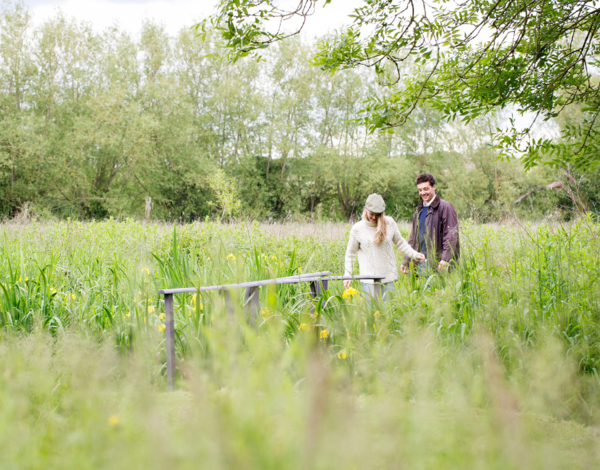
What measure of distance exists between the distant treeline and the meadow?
22.3m

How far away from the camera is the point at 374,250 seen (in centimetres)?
472

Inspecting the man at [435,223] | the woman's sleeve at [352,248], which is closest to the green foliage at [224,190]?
the man at [435,223]

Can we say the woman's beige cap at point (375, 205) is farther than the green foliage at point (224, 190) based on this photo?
No

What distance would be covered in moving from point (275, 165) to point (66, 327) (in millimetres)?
34102

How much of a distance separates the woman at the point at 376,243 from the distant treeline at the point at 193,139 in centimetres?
2112

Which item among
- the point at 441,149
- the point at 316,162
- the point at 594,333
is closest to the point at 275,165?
the point at 316,162

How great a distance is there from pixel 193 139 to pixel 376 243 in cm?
3243

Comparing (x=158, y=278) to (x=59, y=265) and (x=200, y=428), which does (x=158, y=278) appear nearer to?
(x=59, y=265)

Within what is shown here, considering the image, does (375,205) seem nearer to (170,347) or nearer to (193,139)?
(170,347)

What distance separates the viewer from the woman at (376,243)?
15.3 ft

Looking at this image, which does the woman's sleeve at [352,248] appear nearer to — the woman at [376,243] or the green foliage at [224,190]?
the woman at [376,243]

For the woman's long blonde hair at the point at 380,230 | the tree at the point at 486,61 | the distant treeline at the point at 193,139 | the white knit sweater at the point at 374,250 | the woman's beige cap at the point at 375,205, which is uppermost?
the distant treeline at the point at 193,139

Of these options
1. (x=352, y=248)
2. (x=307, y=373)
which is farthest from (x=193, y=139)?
(x=307, y=373)

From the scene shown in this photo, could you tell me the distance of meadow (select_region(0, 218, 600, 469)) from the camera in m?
0.64
